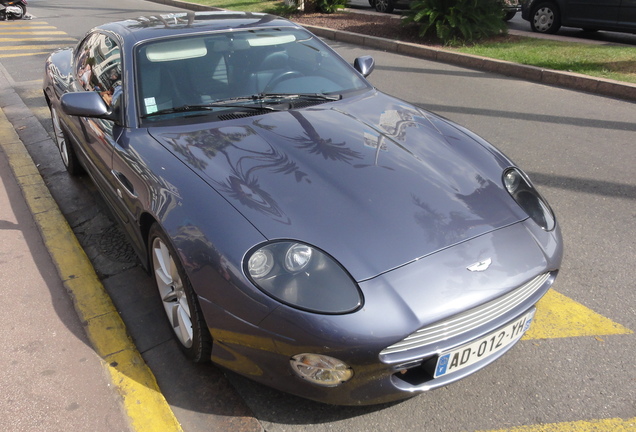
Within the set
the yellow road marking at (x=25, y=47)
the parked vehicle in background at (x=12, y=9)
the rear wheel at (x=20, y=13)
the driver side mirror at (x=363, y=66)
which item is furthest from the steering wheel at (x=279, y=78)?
the rear wheel at (x=20, y=13)

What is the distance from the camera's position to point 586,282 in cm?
308

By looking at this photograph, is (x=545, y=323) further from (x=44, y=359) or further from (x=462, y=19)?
(x=462, y=19)

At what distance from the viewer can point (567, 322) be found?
277cm

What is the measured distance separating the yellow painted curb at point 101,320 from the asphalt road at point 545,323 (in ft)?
0.23

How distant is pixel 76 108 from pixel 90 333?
1241mm

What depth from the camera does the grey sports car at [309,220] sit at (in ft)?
6.37

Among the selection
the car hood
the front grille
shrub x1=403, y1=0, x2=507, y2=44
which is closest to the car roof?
the car hood

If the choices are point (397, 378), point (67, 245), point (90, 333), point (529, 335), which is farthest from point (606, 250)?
point (67, 245)

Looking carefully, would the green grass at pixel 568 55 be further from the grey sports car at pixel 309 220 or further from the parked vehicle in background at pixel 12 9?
the parked vehicle in background at pixel 12 9

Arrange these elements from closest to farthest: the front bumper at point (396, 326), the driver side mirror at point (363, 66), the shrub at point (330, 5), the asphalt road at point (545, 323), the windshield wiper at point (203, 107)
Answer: the front bumper at point (396, 326) → the asphalt road at point (545, 323) → the windshield wiper at point (203, 107) → the driver side mirror at point (363, 66) → the shrub at point (330, 5)

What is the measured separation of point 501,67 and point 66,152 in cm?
641

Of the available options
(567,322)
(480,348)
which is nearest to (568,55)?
(567,322)

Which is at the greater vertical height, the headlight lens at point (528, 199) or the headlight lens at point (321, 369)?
the headlight lens at point (528, 199)

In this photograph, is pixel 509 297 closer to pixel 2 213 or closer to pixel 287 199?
pixel 287 199
